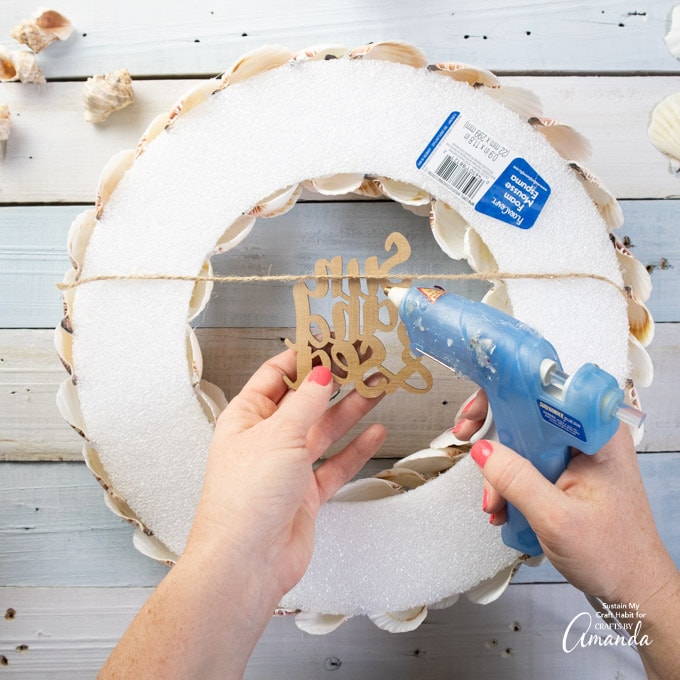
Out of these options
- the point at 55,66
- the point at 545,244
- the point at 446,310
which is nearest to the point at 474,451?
the point at 446,310

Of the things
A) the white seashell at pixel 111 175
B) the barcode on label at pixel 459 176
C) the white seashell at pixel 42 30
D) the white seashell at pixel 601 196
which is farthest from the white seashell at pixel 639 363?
the white seashell at pixel 42 30

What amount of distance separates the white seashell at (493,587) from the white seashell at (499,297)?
10.7 inches

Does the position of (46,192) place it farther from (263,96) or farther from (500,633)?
(500,633)

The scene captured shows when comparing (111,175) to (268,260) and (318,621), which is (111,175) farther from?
(318,621)

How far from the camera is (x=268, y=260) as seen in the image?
76 centimetres

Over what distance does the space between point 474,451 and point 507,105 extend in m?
0.36

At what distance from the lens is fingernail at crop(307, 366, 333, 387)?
55cm

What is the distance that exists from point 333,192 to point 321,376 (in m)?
0.21

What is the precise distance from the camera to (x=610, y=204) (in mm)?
649

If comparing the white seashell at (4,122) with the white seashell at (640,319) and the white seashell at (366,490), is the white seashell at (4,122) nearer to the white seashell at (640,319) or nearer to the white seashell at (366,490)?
the white seashell at (366,490)

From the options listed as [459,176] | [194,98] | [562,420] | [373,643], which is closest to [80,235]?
[194,98]

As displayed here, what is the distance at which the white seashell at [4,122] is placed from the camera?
0.75m

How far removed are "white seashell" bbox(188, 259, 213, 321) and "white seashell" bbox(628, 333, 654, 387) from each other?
44cm

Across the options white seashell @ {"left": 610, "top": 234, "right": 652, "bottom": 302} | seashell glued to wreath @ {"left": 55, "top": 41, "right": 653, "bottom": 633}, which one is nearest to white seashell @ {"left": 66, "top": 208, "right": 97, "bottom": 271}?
seashell glued to wreath @ {"left": 55, "top": 41, "right": 653, "bottom": 633}
